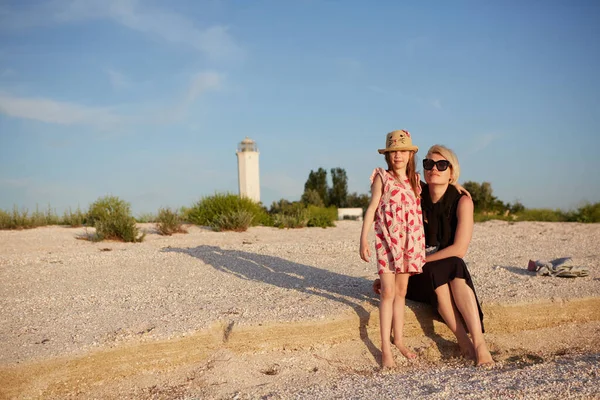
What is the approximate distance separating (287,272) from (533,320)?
312 cm

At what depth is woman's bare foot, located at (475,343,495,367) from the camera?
4234 millimetres

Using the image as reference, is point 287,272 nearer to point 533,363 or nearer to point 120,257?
point 120,257

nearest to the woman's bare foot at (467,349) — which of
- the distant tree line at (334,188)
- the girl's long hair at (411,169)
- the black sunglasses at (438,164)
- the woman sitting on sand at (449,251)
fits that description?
the woman sitting on sand at (449,251)

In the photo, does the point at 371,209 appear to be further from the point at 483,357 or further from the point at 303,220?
the point at 303,220

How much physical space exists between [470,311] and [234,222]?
862cm

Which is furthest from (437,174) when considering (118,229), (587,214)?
(587,214)

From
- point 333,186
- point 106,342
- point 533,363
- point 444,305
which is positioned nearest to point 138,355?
point 106,342

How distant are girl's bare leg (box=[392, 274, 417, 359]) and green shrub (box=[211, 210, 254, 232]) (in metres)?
8.23

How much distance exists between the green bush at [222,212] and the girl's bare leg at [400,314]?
27.1 ft

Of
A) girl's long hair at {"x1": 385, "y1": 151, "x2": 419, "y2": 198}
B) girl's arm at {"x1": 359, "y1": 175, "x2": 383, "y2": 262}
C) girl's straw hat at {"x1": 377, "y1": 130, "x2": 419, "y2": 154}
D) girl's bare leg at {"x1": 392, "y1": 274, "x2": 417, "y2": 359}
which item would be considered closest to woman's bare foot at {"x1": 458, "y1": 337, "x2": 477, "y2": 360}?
girl's bare leg at {"x1": 392, "y1": 274, "x2": 417, "y2": 359}

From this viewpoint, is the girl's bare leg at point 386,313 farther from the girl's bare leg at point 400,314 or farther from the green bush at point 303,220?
the green bush at point 303,220

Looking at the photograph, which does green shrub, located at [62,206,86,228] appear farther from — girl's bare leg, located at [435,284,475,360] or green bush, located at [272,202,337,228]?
girl's bare leg, located at [435,284,475,360]

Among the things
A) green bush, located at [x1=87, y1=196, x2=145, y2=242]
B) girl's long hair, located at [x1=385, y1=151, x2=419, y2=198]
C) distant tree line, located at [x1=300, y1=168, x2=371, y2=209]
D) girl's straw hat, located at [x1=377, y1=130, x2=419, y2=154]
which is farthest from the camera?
Result: distant tree line, located at [x1=300, y1=168, x2=371, y2=209]

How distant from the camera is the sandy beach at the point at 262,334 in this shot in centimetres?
383
